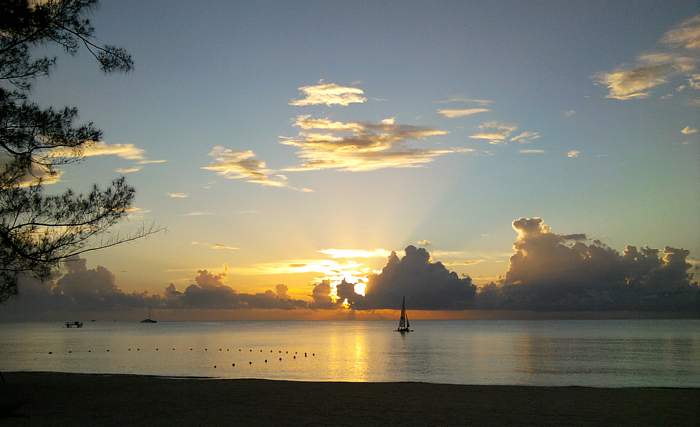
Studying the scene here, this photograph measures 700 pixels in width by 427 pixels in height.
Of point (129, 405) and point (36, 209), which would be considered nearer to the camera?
point (36, 209)

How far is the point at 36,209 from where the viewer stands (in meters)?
18.0

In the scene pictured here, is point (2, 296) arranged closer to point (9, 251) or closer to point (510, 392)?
point (9, 251)

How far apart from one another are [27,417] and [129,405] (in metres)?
3.58

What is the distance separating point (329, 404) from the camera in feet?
68.8

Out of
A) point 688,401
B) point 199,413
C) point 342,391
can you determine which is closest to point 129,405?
point 199,413

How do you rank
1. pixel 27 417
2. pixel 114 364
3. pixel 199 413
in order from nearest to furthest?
pixel 27 417 → pixel 199 413 → pixel 114 364

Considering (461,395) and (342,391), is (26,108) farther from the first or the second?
(461,395)

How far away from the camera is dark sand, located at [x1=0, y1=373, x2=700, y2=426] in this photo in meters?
17.6

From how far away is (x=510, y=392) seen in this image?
24469 mm

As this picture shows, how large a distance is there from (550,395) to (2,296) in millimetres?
21011

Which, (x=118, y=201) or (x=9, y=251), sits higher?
Result: (x=118, y=201)

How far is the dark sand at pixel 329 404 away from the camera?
1761 centimetres

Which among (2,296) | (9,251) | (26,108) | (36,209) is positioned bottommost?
(2,296)

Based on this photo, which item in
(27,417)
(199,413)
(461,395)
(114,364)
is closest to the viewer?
(27,417)
